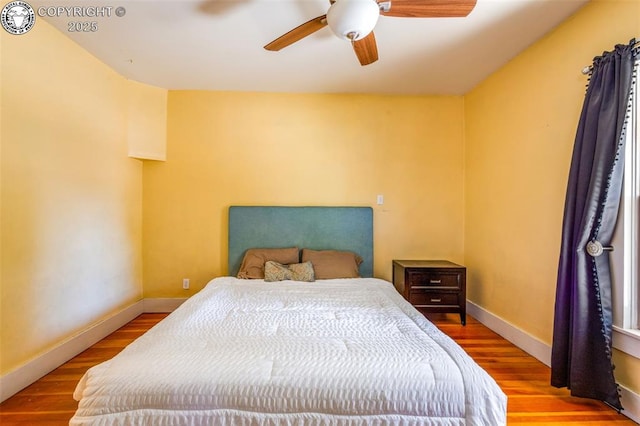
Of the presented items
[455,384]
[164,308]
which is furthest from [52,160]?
[455,384]

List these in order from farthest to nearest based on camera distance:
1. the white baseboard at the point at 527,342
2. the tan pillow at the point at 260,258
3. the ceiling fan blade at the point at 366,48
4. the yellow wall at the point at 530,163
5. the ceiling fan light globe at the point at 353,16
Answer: the tan pillow at the point at 260,258 < the yellow wall at the point at 530,163 < the ceiling fan blade at the point at 366,48 < the white baseboard at the point at 527,342 < the ceiling fan light globe at the point at 353,16

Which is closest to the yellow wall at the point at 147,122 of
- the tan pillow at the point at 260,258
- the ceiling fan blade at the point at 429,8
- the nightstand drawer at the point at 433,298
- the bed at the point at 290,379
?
the tan pillow at the point at 260,258

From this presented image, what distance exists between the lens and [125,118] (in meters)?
2.92

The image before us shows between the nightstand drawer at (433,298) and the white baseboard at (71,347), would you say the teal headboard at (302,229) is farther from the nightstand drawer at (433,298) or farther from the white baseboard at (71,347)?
the white baseboard at (71,347)

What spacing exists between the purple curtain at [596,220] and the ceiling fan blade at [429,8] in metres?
0.95

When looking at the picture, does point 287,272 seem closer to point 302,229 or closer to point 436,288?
point 302,229

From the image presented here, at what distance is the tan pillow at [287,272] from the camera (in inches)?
109

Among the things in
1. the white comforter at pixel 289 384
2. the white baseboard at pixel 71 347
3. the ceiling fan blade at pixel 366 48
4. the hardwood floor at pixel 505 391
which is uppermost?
the ceiling fan blade at pixel 366 48

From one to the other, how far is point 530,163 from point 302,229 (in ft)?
7.19

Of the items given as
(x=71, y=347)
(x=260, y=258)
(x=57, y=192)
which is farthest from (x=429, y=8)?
(x=71, y=347)

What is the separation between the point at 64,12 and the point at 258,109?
1675 mm

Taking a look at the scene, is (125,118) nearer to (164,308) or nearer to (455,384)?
(164,308)

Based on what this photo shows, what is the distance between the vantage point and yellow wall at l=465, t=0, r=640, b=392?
6.17ft

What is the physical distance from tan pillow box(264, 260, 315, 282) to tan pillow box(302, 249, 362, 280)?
Answer: 0.37 feet
